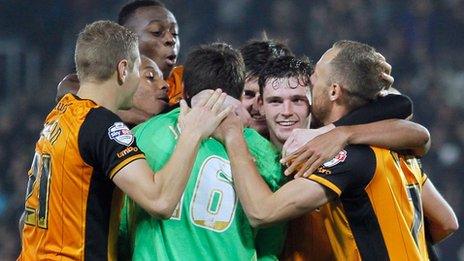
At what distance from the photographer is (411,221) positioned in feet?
12.9

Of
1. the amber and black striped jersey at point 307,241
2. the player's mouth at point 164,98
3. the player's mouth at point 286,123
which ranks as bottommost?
the amber and black striped jersey at point 307,241

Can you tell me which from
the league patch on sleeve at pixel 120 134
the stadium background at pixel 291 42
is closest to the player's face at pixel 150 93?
the league patch on sleeve at pixel 120 134

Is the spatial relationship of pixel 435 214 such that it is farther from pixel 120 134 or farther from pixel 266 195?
pixel 120 134

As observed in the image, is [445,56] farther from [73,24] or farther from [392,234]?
[392,234]

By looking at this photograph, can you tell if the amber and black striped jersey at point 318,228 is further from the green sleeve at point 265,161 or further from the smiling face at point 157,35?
the smiling face at point 157,35

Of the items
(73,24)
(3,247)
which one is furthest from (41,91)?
(3,247)

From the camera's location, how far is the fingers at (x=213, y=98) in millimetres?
3809

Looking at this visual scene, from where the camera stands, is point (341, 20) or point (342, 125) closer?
point (342, 125)

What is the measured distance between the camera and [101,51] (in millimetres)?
3773

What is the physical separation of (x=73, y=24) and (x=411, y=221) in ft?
22.6

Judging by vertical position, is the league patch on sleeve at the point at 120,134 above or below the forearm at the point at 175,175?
above

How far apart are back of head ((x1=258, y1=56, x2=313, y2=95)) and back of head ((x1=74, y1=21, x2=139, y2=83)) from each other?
0.76 meters

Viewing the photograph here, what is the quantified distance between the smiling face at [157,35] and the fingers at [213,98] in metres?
1.75

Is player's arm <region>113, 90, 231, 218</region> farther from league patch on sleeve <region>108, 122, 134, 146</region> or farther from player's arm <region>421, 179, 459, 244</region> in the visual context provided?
player's arm <region>421, 179, 459, 244</region>
